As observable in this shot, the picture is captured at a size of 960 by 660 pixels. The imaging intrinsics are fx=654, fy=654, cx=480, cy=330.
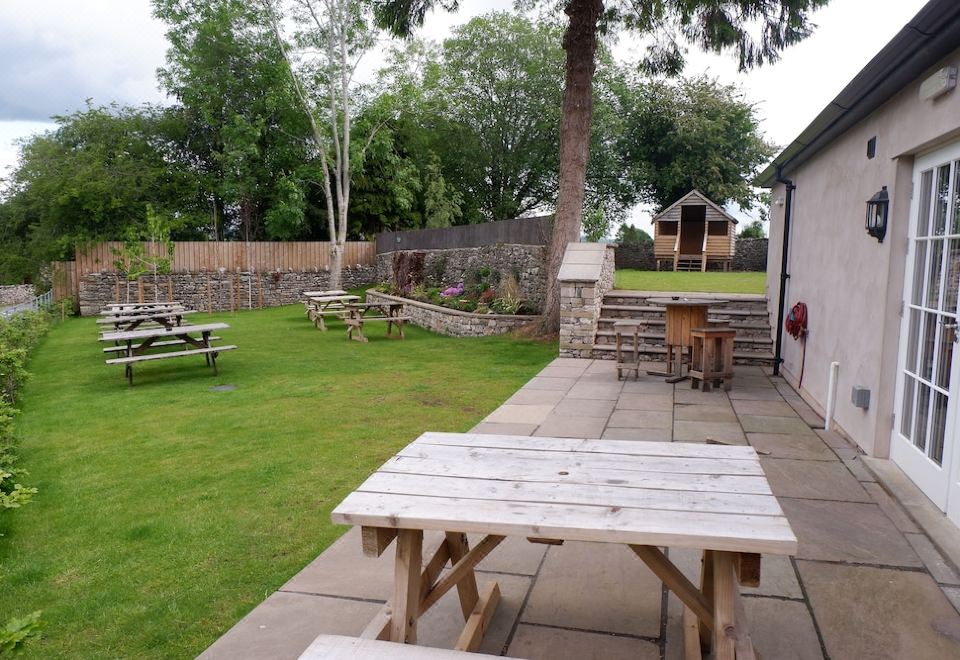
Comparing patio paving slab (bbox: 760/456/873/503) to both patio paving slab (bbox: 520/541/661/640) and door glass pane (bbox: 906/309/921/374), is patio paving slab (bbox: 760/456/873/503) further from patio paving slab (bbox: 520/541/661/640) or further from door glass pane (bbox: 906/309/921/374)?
patio paving slab (bbox: 520/541/661/640)

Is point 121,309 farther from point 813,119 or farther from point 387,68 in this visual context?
point 387,68

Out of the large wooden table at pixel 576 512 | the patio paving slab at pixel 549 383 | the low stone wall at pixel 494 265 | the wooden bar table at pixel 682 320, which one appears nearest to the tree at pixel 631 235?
the low stone wall at pixel 494 265

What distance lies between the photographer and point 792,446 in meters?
4.95

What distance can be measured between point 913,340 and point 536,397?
355 centimetres

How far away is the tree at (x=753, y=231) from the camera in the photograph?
25.1 meters

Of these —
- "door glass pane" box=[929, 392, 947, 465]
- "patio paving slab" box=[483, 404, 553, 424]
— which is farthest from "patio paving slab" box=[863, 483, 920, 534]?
"patio paving slab" box=[483, 404, 553, 424]

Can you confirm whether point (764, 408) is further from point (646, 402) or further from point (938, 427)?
point (938, 427)

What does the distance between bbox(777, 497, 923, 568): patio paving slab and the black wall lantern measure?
6.35 ft

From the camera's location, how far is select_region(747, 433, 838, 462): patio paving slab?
469 cm

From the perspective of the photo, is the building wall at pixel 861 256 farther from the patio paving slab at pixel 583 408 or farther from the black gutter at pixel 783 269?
the patio paving slab at pixel 583 408

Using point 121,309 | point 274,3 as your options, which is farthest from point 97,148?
point 121,309

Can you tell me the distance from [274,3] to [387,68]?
433 cm

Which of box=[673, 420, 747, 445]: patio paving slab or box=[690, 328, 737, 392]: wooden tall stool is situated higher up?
box=[690, 328, 737, 392]: wooden tall stool

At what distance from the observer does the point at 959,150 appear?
11.8 feet
